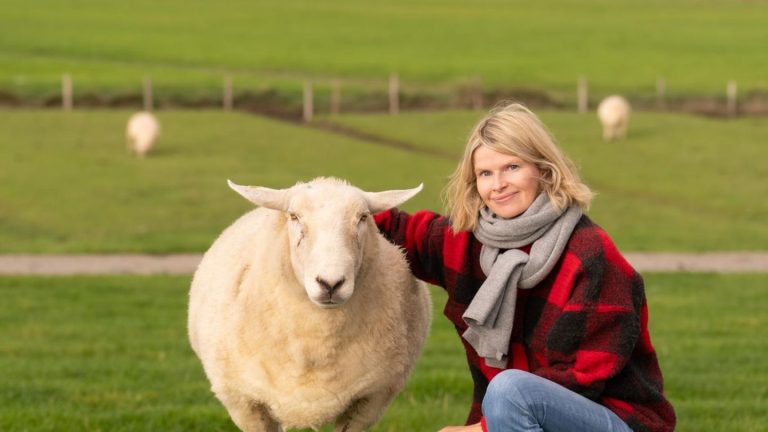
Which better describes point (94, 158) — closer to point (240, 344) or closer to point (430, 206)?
point (430, 206)

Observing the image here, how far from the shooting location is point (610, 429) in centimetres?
493

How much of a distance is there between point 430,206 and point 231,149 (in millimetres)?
11026

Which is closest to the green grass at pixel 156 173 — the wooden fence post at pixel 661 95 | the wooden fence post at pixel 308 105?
the wooden fence post at pixel 308 105

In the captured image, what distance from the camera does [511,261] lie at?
4992 millimetres

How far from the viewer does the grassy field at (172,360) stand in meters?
7.19

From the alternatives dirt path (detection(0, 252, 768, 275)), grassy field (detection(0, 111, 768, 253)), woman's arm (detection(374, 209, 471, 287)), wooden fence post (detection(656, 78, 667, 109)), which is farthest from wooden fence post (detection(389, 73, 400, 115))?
woman's arm (detection(374, 209, 471, 287))

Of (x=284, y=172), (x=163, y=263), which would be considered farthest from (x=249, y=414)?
(x=284, y=172)

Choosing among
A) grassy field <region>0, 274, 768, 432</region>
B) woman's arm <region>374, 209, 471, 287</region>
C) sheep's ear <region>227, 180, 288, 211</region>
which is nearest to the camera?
sheep's ear <region>227, 180, 288, 211</region>

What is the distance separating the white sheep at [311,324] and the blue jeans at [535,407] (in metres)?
0.77

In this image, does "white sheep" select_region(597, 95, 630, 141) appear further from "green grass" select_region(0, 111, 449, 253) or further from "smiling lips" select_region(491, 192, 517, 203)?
"smiling lips" select_region(491, 192, 517, 203)

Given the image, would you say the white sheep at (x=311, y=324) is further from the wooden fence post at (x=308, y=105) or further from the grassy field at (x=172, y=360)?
the wooden fence post at (x=308, y=105)

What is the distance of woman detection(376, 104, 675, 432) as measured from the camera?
4.89 meters

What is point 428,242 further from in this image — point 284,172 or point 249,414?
point 284,172

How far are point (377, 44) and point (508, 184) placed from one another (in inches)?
2186
